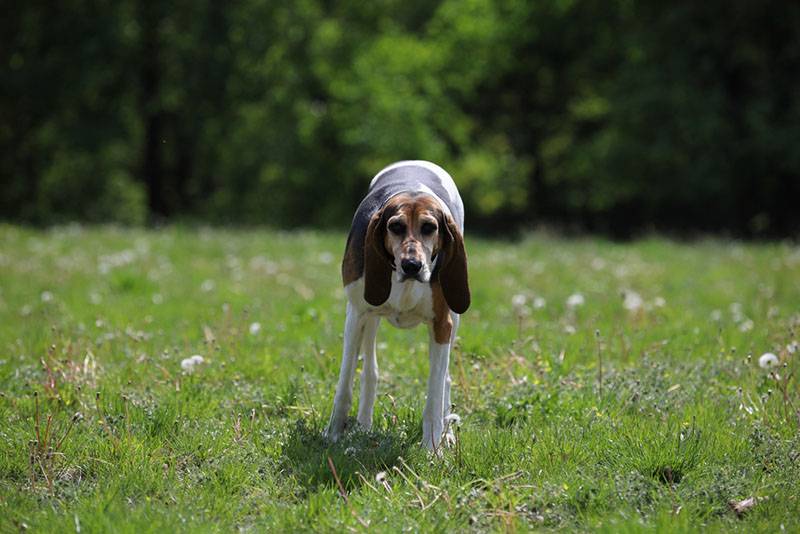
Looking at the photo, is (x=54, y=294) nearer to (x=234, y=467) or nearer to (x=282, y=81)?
(x=234, y=467)

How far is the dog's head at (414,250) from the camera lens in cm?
473

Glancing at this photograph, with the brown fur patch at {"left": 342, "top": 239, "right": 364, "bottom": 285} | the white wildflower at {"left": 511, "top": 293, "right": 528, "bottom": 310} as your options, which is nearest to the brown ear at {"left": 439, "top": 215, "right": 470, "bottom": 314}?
the brown fur patch at {"left": 342, "top": 239, "right": 364, "bottom": 285}

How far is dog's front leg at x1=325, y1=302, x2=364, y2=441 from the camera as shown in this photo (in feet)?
18.0

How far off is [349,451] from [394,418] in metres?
0.68

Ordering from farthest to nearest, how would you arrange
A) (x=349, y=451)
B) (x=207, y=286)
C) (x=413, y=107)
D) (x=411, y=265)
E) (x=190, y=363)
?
(x=413, y=107) < (x=207, y=286) < (x=190, y=363) < (x=349, y=451) < (x=411, y=265)

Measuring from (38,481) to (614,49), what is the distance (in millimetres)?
32102

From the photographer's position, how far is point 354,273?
5312mm

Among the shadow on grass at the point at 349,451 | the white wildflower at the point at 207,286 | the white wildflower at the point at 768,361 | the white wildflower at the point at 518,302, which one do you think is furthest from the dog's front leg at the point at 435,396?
the white wildflower at the point at 207,286

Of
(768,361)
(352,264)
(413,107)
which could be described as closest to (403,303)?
(352,264)

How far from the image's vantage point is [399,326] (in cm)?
548

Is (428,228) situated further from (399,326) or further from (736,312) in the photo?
(736,312)

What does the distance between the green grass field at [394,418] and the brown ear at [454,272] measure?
0.88 metres

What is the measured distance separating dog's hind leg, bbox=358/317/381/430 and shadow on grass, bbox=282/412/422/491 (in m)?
0.10

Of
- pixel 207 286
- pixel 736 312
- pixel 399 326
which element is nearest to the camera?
pixel 399 326
